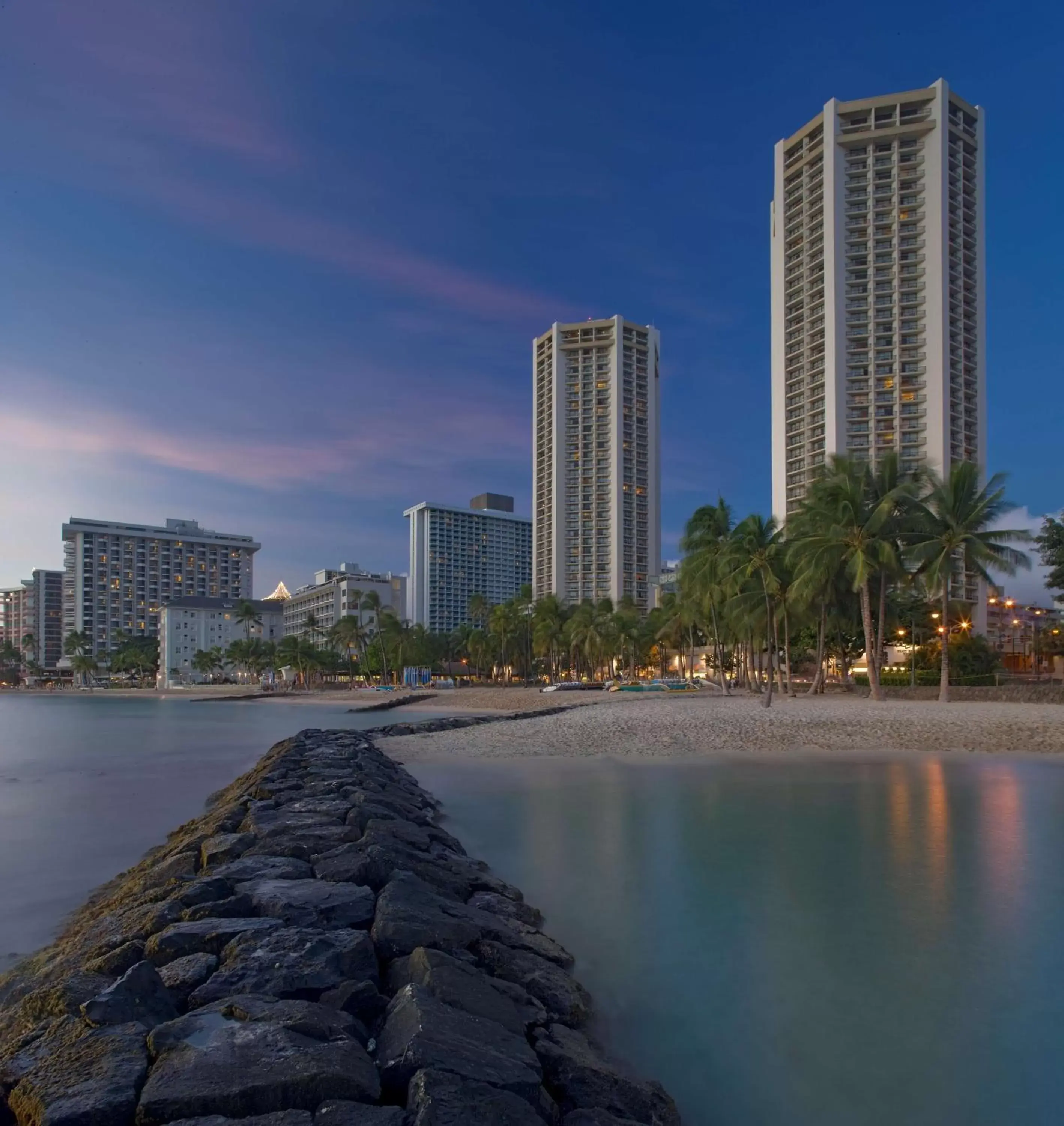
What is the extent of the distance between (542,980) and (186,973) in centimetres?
221

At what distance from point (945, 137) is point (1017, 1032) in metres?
118

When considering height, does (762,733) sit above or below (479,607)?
below

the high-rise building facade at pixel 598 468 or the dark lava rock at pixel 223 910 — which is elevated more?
the high-rise building facade at pixel 598 468

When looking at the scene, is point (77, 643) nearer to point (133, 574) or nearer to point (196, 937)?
point (133, 574)

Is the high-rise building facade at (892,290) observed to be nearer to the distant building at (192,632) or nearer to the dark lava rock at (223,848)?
the dark lava rock at (223,848)

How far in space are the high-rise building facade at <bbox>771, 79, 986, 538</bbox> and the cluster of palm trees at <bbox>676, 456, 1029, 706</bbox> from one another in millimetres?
50472

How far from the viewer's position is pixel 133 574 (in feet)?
568

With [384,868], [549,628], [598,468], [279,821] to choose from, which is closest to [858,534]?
[279,821]

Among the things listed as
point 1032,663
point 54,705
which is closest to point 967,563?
point 1032,663

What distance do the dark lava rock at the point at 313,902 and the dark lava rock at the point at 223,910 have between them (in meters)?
0.07

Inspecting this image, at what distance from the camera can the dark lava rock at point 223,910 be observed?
5.57m

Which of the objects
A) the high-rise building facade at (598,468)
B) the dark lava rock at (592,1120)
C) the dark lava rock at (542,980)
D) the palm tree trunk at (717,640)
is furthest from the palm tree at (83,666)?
the dark lava rock at (592,1120)

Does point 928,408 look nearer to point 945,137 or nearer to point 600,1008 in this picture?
point 945,137

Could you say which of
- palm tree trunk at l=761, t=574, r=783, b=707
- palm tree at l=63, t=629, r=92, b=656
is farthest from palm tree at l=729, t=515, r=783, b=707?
palm tree at l=63, t=629, r=92, b=656
